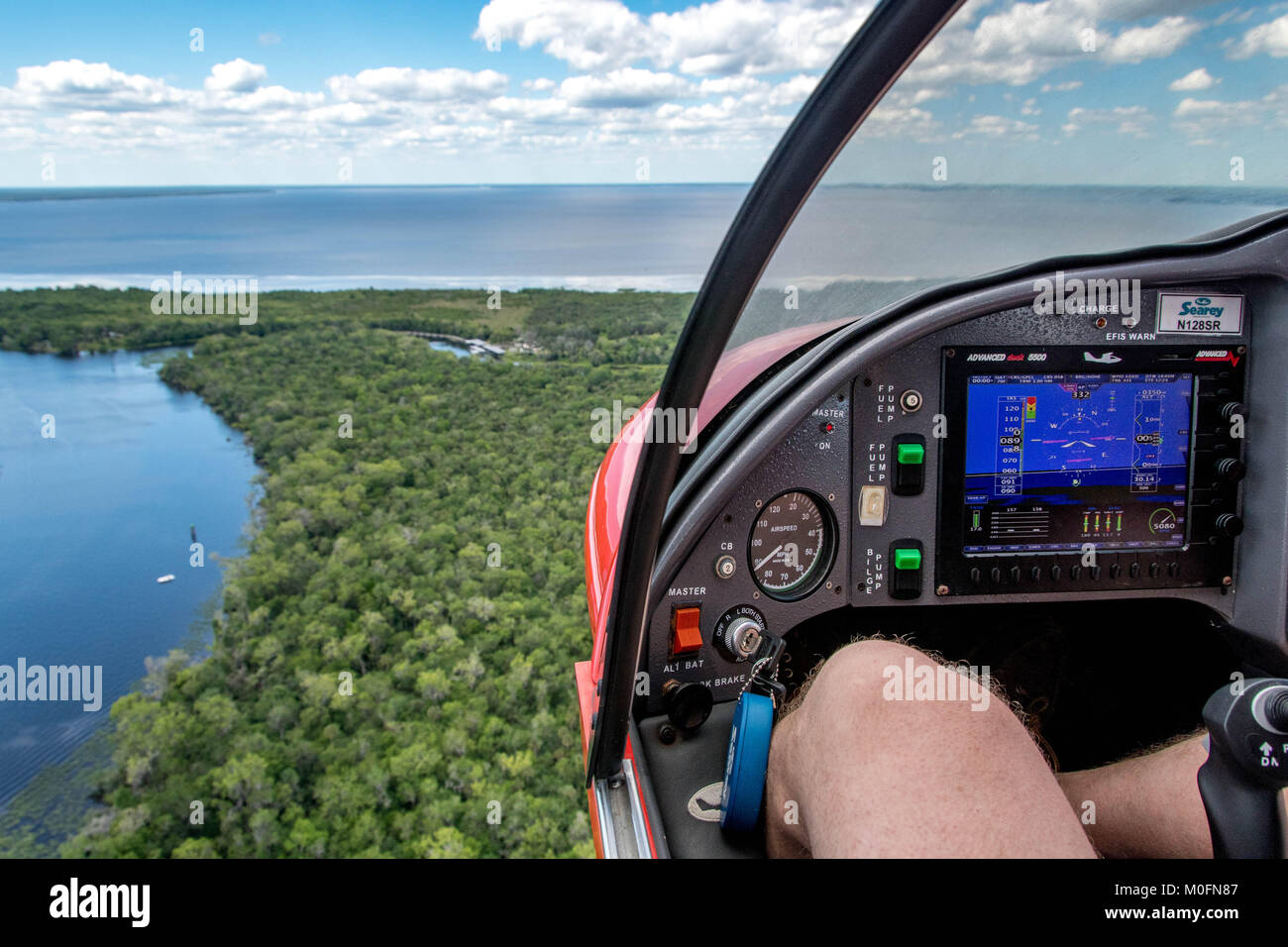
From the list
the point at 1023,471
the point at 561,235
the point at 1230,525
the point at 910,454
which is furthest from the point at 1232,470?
the point at 561,235

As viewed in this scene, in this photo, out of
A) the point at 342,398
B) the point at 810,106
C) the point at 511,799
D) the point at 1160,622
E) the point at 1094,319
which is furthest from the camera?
the point at 342,398

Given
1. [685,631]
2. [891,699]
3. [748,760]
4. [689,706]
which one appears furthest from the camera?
[685,631]

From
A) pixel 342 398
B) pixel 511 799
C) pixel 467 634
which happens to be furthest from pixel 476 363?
pixel 511 799

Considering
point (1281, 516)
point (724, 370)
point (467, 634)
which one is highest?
point (724, 370)

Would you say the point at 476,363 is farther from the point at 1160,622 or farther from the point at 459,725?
the point at 1160,622

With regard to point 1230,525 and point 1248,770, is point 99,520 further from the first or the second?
point 1248,770

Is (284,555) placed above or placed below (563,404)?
below
